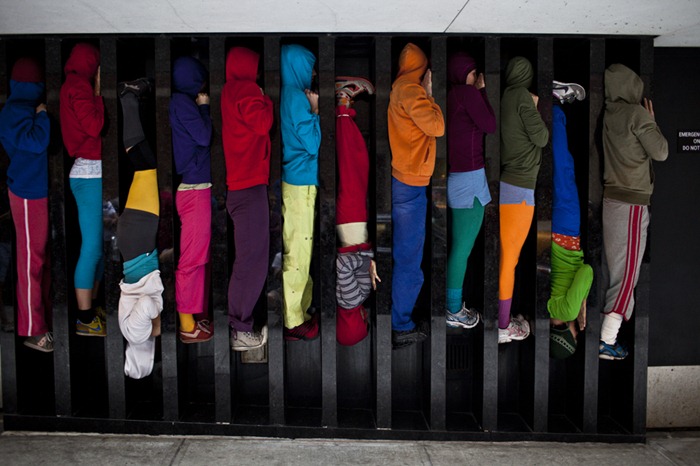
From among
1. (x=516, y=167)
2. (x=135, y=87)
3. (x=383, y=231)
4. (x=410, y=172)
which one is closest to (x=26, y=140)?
(x=135, y=87)

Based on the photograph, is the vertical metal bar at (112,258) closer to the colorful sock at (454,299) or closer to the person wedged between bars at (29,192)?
the person wedged between bars at (29,192)

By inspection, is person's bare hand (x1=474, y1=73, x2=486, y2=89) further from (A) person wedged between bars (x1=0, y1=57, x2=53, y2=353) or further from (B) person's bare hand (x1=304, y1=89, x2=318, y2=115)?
(A) person wedged between bars (x1=0, y1=57, x2=53, y2=353)

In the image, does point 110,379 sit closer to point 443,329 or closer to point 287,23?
point 443,329

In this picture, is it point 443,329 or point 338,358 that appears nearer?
point 443,329

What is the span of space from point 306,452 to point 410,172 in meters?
1.99

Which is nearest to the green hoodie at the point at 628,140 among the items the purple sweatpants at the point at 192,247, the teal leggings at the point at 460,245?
the teal leggings at the point at 460,245

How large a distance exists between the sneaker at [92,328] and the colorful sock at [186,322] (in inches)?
22.4

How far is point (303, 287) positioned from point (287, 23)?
1.75 m

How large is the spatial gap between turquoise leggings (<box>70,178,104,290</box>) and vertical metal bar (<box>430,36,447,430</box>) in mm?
2335

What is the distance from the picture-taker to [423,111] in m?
3.59

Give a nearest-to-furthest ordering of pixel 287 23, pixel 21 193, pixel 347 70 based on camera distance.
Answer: pixel 287 23 → pixel 21 193 → pixel 347 70

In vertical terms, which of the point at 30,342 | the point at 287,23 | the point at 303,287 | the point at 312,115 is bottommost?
the point at 30,342

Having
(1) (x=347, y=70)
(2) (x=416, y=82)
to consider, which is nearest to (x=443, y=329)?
(2) (x=416, y=82)

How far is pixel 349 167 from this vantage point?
12.6 feet
